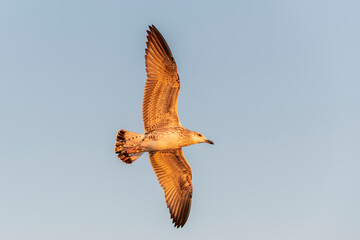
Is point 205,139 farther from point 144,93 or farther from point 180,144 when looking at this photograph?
point 144,93

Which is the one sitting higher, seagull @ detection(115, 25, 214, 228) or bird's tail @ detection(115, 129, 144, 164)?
seagull @ detection(115, 25, 214, 228)

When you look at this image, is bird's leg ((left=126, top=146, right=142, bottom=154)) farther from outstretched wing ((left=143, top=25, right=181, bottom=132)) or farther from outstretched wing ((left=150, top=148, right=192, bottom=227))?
outstretched wing ((left=150, top=148, right=192, bottom=227))

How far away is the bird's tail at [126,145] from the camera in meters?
16.3

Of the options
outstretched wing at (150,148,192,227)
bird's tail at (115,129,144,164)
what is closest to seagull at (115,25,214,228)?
bird's tail at (115,129,144,164)

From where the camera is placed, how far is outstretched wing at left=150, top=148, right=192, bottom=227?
682 inches

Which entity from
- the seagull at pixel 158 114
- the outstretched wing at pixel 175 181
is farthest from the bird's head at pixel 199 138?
the outstretched wing at pixel 175 181

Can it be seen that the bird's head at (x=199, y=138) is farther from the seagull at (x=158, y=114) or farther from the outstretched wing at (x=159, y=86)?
the outstretched wing at (x=159, y=86)

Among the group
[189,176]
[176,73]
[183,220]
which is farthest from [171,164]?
[176,73]

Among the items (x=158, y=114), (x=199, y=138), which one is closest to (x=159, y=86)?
(x=158, y=114)

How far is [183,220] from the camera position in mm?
17297

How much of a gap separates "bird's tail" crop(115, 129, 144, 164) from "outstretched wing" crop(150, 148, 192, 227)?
1.10 meters

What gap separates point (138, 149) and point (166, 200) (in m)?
2.31

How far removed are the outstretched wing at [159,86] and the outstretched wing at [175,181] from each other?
1488 mm

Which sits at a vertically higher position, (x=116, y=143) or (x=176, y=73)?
(x=176, y=73)
